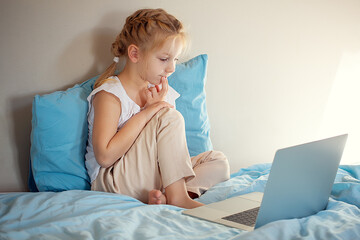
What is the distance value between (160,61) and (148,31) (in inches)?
4.7

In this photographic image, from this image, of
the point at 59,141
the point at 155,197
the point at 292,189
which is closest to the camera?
the point at 292,189

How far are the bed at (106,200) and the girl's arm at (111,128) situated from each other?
3.8 inches

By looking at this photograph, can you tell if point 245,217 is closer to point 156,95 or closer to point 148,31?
point 156,95

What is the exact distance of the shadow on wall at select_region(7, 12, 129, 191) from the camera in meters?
1.57

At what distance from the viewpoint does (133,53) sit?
5.03ft

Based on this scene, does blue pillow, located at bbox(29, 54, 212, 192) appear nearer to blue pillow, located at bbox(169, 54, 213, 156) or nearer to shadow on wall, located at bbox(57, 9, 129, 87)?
shadow on wall, located at bbox(57, 9, 129, 87)

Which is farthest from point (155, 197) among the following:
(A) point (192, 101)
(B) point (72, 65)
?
(B) point (72, 65)

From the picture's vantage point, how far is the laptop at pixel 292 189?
35.9 inches

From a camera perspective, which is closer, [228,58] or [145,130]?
[145,130]

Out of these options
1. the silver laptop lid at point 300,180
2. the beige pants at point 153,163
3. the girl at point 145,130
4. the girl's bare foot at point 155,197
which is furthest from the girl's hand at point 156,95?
the silver laptop lid at point 300,180

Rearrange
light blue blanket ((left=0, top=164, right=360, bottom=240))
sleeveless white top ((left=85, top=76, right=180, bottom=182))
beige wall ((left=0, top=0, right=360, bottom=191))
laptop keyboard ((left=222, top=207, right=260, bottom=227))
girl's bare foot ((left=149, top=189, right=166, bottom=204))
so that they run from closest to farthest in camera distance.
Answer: light blue blanket ((left=0, top=164, right=360, bottom=240)) → laptop keyboard ((left=222, top=207, right=260, bottom=227)) → girl's bare foot ((left=149, top=189, right=166, bottom=204)) → sleeveless white top ((left=85, top=76, right=180, bottom=182)) → beige wall ((left=0, top=0, right=360, bottom=191))

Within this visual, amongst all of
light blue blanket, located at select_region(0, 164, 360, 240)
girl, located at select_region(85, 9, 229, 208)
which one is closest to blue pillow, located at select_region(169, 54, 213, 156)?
girl, located at select_region(85, 9, 229, 208)

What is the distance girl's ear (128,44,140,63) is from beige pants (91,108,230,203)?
0.25 m

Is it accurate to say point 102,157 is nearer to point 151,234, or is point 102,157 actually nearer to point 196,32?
point 151,234
